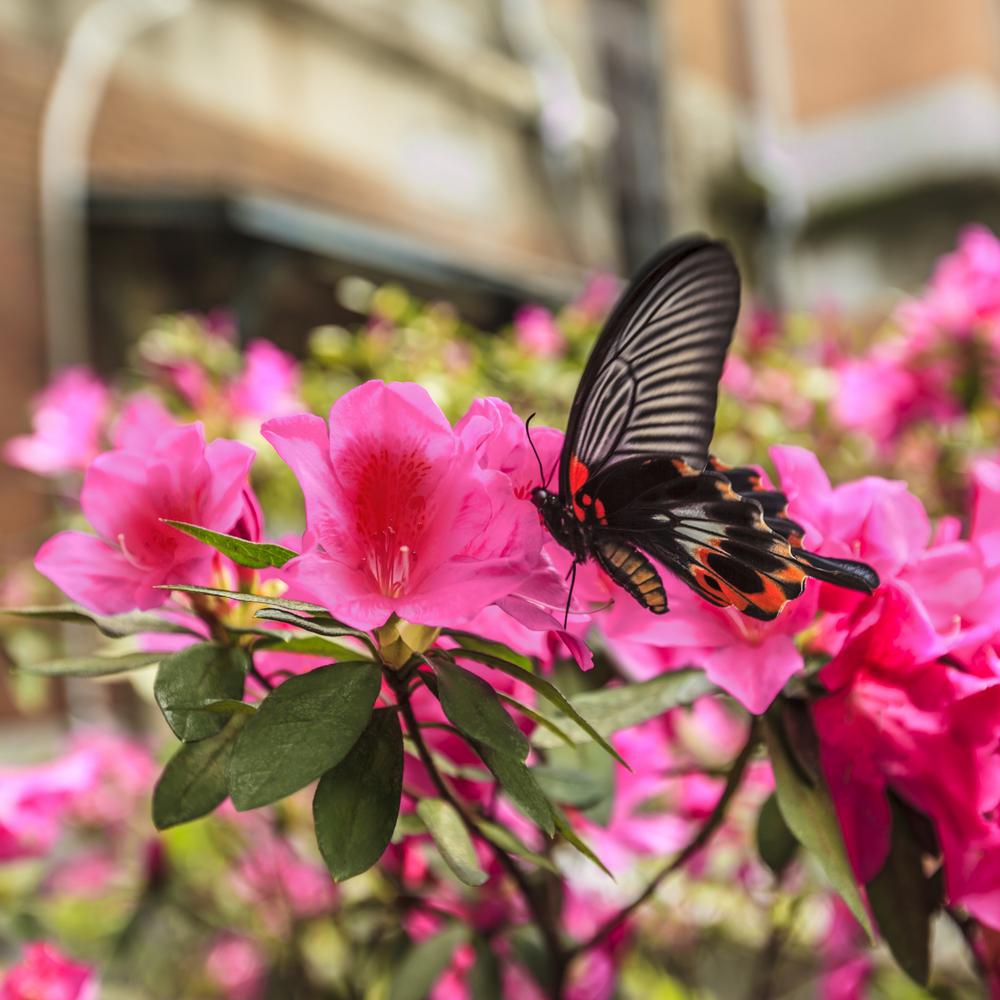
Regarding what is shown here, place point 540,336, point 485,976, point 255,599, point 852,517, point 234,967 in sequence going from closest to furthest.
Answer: point 255,599, point 852,517, point 485,976, point 540,336, point 234,967

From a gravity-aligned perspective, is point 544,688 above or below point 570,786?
above

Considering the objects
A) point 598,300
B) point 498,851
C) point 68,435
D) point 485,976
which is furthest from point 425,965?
point 598,300

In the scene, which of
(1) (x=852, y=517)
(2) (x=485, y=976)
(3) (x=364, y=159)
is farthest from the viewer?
(3) (x=364, y=159)

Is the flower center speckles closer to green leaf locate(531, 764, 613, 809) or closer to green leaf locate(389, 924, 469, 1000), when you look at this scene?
green leaf locate(531, 764, 613, 809)

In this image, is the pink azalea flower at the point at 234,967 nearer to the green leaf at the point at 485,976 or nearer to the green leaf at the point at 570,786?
the green leaf at the point at 485,976

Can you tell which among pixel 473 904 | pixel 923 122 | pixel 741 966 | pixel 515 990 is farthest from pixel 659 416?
pixel 923 122

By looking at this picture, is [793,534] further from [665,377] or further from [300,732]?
[300,732]

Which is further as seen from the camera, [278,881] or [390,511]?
[278,881]

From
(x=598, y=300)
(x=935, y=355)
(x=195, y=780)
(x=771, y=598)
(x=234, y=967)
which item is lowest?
(x=234, y=967)
